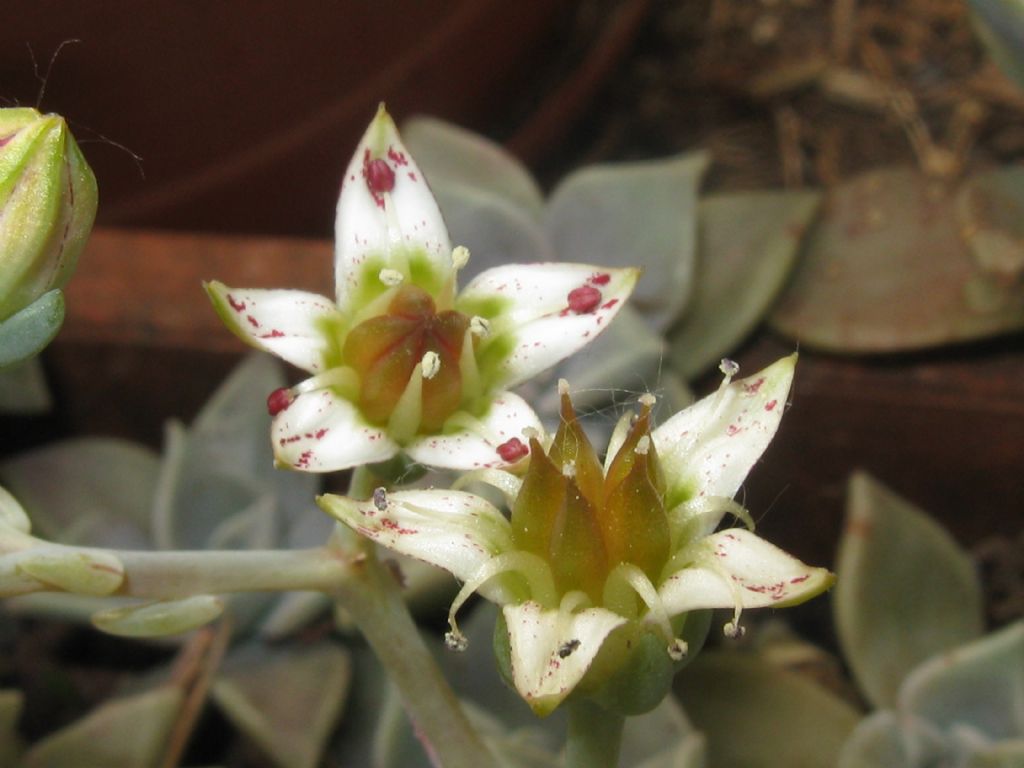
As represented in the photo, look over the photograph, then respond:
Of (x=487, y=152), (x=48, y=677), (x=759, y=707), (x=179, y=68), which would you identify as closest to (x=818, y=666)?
(x=759, y=707)

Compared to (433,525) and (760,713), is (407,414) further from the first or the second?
(760,713)

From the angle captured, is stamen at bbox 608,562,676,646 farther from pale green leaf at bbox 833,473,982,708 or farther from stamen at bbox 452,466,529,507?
pale green leaf at bbox 833,473,982,708

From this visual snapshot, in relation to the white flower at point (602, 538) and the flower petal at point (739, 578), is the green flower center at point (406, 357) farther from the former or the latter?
the flower petal at point (739, 578)

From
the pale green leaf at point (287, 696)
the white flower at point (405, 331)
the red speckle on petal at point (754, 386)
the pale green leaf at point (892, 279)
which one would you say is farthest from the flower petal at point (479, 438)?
the pale green leaf at point (892, 279)

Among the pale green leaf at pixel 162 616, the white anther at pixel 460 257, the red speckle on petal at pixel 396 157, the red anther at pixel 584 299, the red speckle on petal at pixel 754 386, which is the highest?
the red speckle on petal at pixel 396 157

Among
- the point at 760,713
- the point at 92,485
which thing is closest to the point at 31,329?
the point at 92,485

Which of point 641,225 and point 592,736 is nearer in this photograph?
point 592,736
